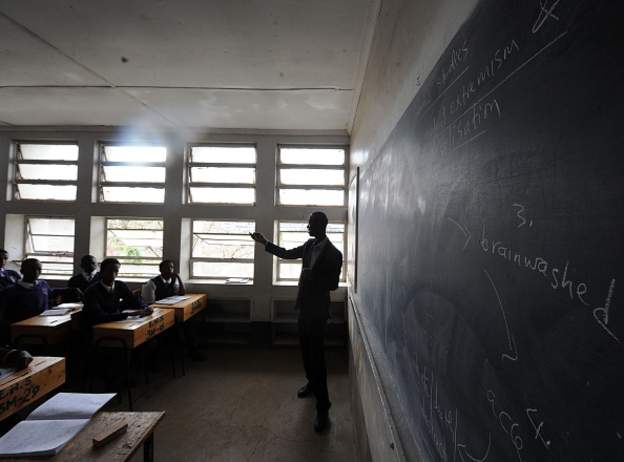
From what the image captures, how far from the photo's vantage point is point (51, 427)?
49.2 inches

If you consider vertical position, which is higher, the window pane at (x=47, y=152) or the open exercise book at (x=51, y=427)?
the window pane at (x=47, y=152)

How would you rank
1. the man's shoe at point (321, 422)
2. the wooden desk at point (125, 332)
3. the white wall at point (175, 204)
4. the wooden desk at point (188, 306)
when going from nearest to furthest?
the man's shoe at point (321, 422) → the wooden desk at point (125, 332) → the wooden desk at point (188, 306) → the white wall at point (175, 204)

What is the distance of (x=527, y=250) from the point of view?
0.41m

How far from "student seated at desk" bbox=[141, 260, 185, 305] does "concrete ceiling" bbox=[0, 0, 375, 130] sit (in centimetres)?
205

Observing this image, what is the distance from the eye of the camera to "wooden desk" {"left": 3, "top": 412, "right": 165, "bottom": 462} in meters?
1.13

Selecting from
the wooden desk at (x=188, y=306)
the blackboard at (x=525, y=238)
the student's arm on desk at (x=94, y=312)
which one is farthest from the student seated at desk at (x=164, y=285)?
the blackboard at (x=525, y=238)

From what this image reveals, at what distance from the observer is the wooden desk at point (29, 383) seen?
59.7 inches

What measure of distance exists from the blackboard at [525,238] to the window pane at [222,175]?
4.08 m

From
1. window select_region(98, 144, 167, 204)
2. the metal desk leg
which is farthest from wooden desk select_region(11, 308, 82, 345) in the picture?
window select_region(98, 144, 167, 204)

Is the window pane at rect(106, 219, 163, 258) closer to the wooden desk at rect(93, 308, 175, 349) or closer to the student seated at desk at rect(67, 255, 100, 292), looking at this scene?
the student seated at desk at rect(67, 255, 100, 292)

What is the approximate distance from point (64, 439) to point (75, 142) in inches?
193

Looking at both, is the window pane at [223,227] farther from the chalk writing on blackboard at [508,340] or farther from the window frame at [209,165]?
the chalk writing on blackboard at [508,340]

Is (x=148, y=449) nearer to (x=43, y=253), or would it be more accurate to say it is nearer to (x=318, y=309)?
(x=318, y=309)

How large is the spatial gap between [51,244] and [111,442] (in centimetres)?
495
